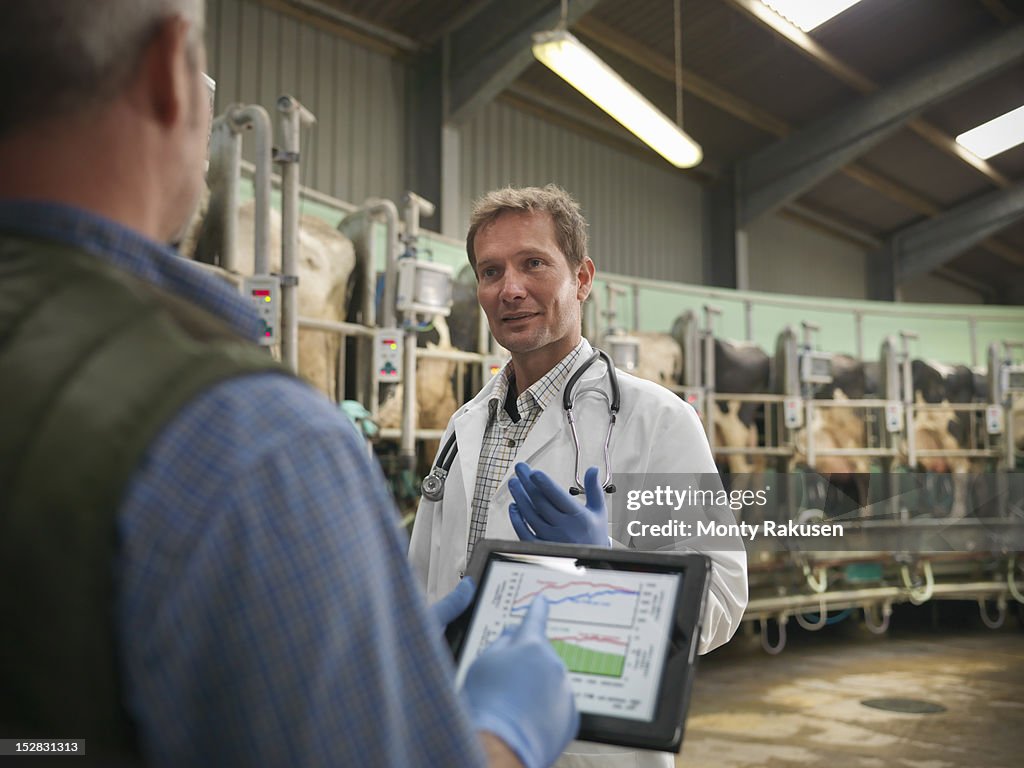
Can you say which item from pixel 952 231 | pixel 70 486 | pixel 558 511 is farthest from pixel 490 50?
pixel 952 231

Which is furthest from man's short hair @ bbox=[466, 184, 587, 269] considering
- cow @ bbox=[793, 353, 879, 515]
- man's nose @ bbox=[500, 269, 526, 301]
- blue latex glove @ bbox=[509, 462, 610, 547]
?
cow @ bbox=[793, 353, 879, 515]

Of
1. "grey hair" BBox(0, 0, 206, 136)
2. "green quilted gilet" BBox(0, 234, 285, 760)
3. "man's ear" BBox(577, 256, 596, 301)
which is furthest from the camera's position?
"man's ear" BBox(577, 256, 596, 301)

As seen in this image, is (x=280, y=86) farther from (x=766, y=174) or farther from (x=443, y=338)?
(x=766, y=174)

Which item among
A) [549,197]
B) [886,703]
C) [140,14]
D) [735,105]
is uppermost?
[735,105]

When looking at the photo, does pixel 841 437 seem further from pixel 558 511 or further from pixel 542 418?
pixel 558 511

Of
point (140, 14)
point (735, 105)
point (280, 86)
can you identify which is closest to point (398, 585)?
point (140, 14)

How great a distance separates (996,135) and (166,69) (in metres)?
13.4

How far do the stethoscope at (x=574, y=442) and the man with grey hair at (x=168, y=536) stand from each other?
1325 mm

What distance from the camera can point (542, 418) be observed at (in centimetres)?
210

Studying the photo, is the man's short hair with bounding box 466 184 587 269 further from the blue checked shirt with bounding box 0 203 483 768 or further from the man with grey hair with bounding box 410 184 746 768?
the blue checked shirt with bounding box 0 203 483 768

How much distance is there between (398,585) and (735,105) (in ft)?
37.3

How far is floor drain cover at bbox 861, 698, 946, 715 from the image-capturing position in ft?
19.8

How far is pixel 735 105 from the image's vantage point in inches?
433

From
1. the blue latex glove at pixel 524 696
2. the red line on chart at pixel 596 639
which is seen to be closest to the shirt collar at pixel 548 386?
the red line on chart at pixel 596 639
